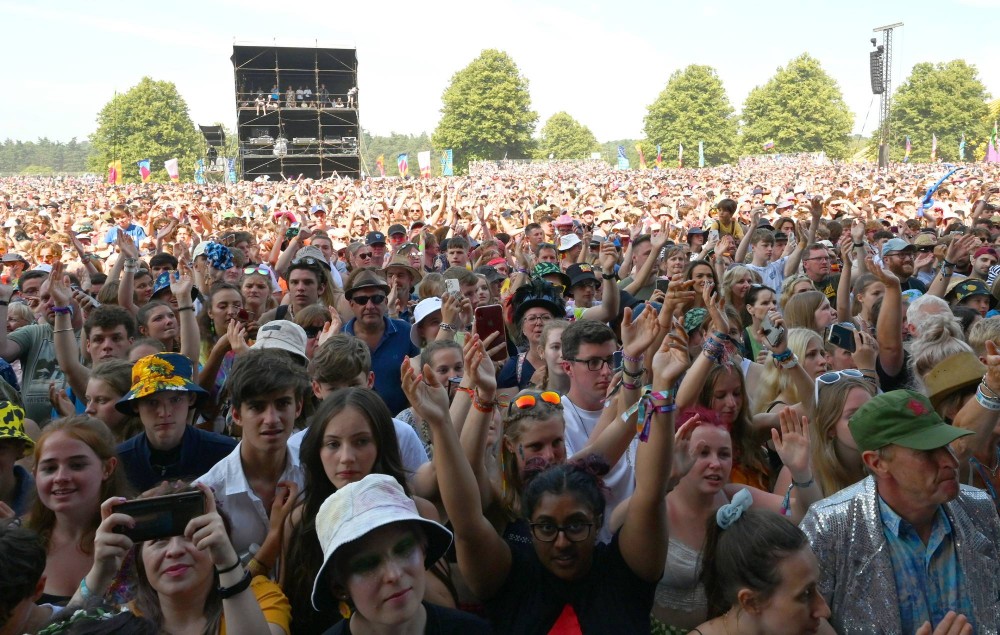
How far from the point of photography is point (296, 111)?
40.7 metres

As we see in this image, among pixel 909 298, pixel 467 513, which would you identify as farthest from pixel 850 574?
pixel 909 298

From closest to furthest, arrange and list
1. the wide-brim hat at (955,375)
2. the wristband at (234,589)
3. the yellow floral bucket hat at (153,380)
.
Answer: the wristband at (234,589) < the wide-brim hat at (955,375) < the yellow floral bucket hat at (153,380)

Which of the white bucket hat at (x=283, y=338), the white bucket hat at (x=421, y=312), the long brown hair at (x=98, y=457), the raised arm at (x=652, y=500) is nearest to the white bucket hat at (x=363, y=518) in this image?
the raised arm at (x=652, y=500)

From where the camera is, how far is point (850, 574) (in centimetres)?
269

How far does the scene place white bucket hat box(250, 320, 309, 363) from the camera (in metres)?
4.62

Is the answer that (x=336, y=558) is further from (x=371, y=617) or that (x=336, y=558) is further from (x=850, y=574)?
(x=850, y=574)

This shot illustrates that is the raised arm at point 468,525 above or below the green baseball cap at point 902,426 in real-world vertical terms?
below

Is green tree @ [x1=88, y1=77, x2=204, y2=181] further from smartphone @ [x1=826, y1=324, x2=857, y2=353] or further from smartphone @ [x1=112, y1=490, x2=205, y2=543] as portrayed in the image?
smartphone @ [x1=112, y1=490, x2=205, y2=543]

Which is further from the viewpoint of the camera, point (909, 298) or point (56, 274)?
point (909, 298)

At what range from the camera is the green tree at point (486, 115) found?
77.0 m

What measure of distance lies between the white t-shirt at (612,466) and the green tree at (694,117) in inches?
3067

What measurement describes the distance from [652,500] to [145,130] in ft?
277

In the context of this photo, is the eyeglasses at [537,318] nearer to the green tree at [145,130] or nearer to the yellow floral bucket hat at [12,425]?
the yellow floral bucket hat at [12,425]

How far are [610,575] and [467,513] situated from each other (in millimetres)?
483
